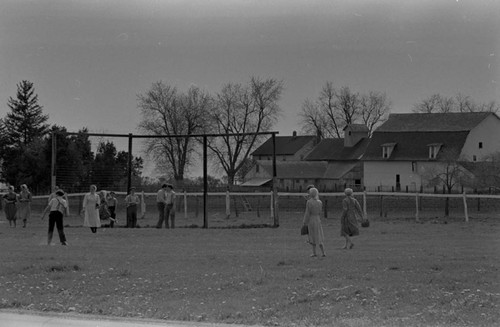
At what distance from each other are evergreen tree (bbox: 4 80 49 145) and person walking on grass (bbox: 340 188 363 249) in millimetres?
60906

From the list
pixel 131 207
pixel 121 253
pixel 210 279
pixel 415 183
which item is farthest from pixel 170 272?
pixel 415 183

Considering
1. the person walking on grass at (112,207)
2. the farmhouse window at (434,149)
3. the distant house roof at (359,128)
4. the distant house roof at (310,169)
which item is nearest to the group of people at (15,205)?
the person walking on grass at (112,207)

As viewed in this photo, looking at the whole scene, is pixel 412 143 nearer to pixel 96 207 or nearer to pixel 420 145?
pixel 420 145

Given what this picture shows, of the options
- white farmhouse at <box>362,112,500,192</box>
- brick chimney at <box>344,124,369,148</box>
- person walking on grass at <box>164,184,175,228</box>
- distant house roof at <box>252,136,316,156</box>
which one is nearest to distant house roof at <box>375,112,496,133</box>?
white farmhouse at <box>362,112,500,192</box>

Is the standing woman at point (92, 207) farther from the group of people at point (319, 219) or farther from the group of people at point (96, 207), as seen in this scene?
the group of people at point (319, 219)

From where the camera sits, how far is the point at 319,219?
63.9 feet

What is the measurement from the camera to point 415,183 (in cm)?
8219

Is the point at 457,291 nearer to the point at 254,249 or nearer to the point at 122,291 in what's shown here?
the point at 122,291

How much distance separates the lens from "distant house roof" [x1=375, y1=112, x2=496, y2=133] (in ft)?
267

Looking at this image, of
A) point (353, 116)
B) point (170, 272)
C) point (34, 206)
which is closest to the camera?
point (170, 272)

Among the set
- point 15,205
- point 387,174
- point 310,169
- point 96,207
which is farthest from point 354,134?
point 96,207

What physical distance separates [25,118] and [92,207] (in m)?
56.7

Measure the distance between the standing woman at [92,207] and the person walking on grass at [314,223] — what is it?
940 cm

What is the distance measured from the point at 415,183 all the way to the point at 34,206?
45.5 meters
